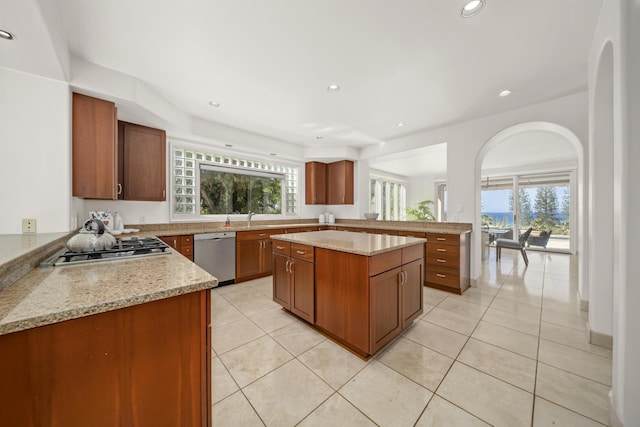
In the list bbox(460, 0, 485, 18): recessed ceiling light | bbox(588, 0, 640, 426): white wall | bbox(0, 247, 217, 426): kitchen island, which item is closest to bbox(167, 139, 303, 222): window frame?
bbox(0, 247, 217, 426): kitchen island

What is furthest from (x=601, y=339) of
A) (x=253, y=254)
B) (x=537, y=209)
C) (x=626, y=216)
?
(x=537, y=209)

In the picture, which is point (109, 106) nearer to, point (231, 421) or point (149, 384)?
point (149, 384)

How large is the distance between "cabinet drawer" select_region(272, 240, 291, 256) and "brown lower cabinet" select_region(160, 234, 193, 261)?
4.67 ft

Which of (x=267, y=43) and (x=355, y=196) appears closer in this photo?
(x=267, y=43)

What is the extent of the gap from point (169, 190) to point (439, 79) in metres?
3.92

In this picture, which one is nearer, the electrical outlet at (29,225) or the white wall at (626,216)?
the white wall at (626,216)

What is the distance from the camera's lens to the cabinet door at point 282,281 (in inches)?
98.3

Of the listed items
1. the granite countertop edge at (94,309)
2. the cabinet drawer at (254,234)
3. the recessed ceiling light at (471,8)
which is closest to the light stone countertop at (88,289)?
the granite countertop edge at (94,309)

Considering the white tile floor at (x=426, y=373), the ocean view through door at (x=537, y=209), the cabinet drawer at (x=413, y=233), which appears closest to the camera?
the white tile floor at (x=426, y=373)

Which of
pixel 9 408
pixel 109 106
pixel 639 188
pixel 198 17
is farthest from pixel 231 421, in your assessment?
pixel 109 106

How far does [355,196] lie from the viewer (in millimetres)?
5246

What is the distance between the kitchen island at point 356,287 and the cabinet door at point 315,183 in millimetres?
2835

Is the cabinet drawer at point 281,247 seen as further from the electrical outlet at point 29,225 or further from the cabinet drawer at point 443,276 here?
the cabinet drawer at point 443,276

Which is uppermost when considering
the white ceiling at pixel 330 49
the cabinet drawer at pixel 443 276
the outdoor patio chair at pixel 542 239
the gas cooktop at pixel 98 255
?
the white ceiling at pixel 330 49
